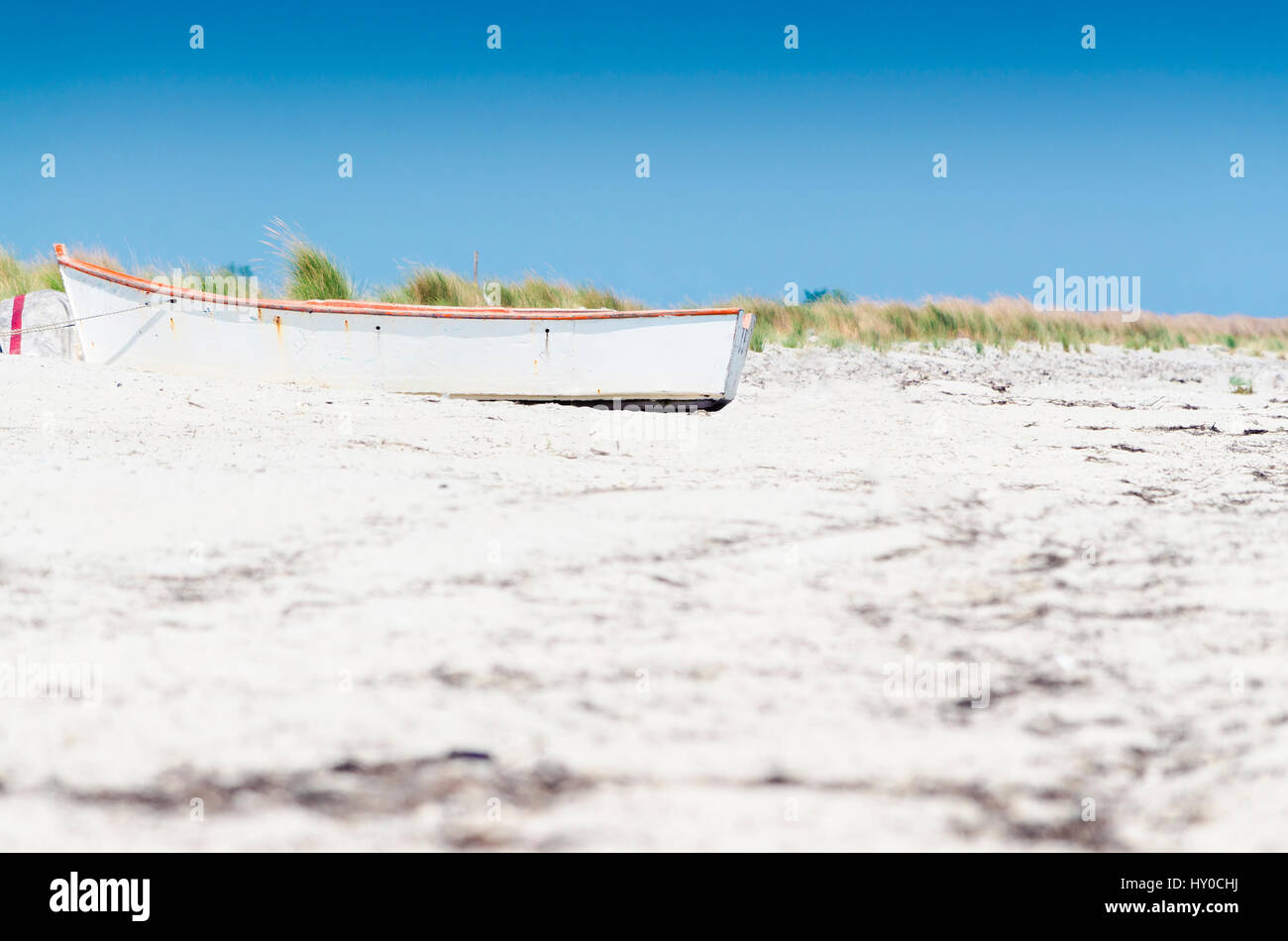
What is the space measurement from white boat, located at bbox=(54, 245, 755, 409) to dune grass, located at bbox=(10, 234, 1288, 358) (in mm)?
1345

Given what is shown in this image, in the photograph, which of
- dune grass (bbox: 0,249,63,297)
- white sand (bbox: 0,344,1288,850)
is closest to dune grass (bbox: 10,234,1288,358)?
dune grass (bbox: 0,249,63,297)

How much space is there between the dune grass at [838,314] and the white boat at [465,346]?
4.41 feet

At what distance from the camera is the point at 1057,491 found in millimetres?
3648

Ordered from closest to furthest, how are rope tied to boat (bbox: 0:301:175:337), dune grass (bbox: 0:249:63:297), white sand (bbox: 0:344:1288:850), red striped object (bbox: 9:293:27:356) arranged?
white sand (bbox: 0:344:1288:850)
rope tied to boat (bbox: 0:301:175:337)
red striped object (bbox: 9:293:27:356)
dune grass (bbox: 0:249:63:297)

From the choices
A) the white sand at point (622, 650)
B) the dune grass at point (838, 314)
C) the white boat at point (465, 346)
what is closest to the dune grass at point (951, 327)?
the dune grass at point (838, 314)

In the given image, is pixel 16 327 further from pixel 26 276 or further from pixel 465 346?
pixel 465 346

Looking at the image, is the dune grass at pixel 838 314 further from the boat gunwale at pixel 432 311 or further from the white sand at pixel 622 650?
the white sand at pixel 622 650

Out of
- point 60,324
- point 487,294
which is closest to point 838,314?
point 487,294

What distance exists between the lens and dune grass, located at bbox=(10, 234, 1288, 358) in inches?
358

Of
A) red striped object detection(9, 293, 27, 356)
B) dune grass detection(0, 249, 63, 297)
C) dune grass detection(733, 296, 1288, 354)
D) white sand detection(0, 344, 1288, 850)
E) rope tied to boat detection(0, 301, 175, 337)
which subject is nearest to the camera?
white sand detection(0, 344, 1288, 850)

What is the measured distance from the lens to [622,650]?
2025mm

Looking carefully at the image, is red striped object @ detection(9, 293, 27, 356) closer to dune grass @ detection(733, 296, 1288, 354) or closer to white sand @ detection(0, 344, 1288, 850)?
white sand @ detection(0, 344, 1288, 850)

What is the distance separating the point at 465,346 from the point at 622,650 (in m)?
5.02

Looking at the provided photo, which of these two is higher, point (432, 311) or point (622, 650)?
point (432, 311)
